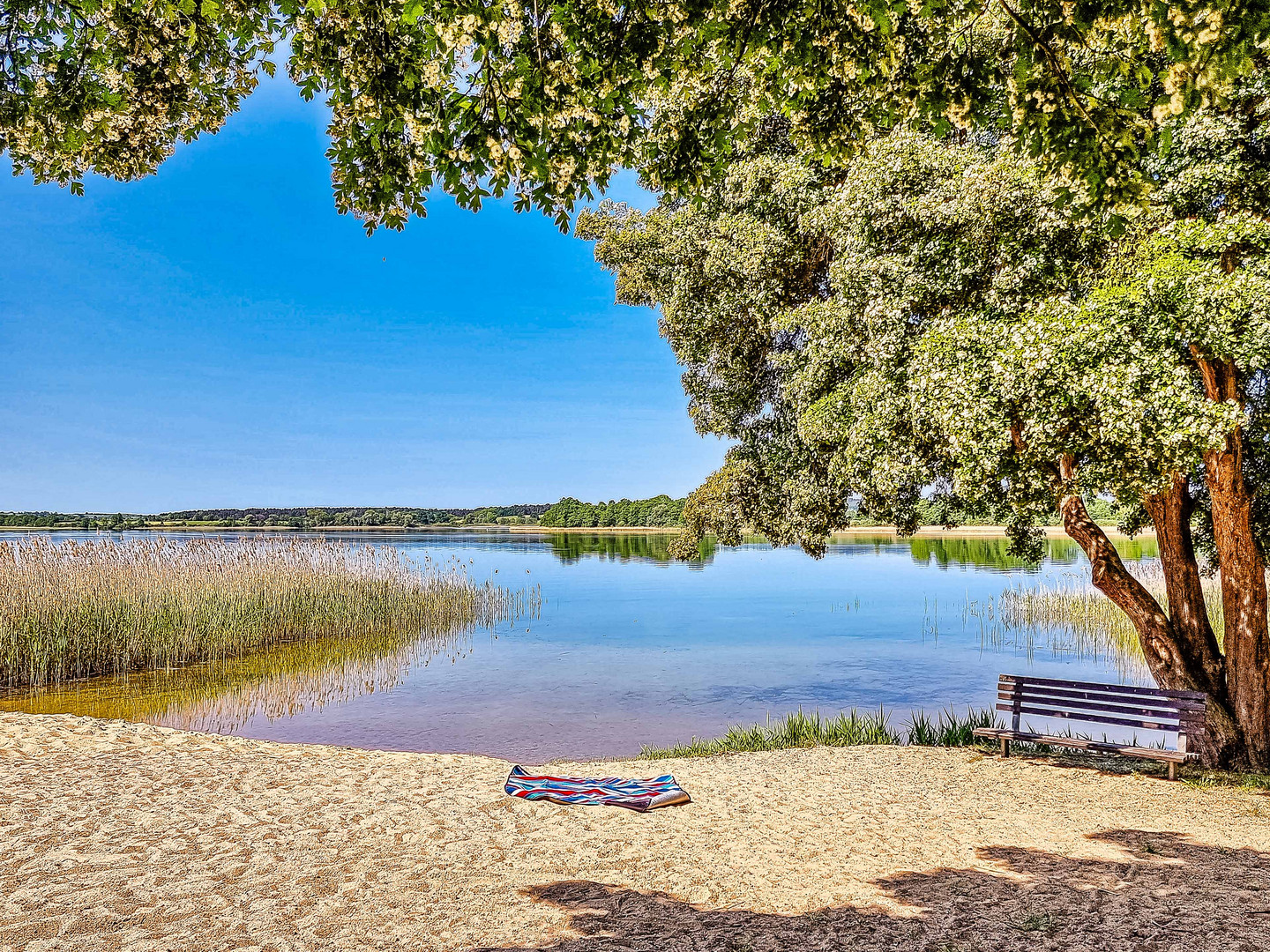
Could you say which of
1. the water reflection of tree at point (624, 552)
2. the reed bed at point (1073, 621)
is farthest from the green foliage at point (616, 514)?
the reed bed at point (1073, 621)

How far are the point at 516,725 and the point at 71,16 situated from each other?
9.51 m

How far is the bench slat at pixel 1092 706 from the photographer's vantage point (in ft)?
25.8

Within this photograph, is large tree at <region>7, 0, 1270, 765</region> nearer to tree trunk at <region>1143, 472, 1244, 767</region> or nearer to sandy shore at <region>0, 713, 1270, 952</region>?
tree trunk at <region>1143, 472, 1244, 767</region>

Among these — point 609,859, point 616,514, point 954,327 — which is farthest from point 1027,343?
point 616,514

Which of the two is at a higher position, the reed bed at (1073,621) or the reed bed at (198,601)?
the reed bed at (198,601)

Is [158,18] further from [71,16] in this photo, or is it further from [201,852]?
[201,852]

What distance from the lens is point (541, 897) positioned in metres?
4.70

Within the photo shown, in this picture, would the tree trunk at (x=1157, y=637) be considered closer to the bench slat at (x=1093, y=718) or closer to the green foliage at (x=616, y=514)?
the bench slat at (x=1093, y=718)

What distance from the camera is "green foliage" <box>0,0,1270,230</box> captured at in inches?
166

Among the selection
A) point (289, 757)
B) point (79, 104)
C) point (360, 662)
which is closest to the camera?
point (79, 104)

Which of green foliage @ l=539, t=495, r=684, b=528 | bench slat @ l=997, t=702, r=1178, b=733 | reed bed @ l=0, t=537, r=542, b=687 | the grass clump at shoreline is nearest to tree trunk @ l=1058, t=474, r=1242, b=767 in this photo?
bench slat @ l=997, t=702, r=1178, b=733

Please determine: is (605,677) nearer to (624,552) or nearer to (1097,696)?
(1097,696)

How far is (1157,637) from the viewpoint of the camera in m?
8.95

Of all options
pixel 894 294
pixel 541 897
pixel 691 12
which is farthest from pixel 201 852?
pixel 894 294
